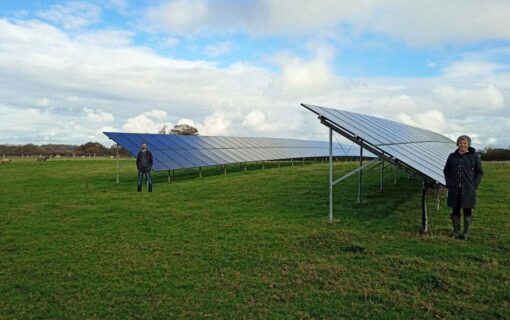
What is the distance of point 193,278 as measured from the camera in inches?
279

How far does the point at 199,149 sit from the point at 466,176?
2016 centimetres

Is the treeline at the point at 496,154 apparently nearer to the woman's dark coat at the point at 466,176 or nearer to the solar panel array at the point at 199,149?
the solar panel array at the point at 199,149

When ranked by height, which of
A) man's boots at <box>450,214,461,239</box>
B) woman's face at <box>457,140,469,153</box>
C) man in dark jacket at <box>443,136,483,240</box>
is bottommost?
Result: man's boots at <box>450,214,461,239</box>

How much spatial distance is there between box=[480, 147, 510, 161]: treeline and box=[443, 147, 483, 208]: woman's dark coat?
27.9 m

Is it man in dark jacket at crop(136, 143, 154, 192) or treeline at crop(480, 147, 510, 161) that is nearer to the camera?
man in dark jacket at crop(136, 143, 154, 192)

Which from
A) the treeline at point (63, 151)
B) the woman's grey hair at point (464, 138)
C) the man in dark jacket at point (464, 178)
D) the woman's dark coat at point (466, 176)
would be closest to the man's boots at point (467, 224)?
the man in dark jacket at point (464, 178)

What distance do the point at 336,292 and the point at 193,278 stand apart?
2.44 meters

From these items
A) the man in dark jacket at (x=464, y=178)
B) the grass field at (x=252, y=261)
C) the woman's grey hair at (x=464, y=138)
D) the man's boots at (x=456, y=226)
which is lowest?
the grass field at (x=252, y=261)

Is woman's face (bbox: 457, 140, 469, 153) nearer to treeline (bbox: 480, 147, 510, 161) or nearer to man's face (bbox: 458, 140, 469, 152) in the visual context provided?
man's face (bbox: 458, 140, 469, 152)

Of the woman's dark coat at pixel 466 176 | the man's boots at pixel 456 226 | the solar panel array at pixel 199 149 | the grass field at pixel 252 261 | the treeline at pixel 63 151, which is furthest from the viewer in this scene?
the treeline at pixel 63 151

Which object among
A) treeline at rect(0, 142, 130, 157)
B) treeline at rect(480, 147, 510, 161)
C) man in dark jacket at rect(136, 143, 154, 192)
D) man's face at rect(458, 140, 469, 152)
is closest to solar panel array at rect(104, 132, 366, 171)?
man in dark jacket at rect(136, 143, 154, 192)

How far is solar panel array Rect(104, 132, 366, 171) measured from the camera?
896 inches

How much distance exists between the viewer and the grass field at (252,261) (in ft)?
19.6

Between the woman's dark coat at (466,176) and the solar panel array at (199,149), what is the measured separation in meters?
9.23
